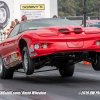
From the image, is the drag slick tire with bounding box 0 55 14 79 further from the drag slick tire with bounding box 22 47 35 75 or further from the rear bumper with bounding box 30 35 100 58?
the rear bumper with bounding box 30 35 100 58

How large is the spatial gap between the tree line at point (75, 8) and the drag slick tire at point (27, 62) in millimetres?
106383

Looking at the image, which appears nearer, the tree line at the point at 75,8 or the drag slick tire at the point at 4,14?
the drag slick tire at the point at 4,14

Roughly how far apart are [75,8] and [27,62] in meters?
111

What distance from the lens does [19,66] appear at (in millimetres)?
9461

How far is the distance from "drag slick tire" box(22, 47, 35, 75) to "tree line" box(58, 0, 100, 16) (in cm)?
10638

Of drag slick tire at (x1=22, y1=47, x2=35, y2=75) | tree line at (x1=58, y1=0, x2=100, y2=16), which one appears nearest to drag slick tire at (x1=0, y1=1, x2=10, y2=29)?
drag slick tire at (x1=22, y1=47, x2=35, y2=75)

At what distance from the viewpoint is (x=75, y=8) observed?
118500mm

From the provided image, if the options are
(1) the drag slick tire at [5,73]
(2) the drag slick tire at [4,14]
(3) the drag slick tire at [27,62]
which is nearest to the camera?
(3) the drag slick tire at [27,62]

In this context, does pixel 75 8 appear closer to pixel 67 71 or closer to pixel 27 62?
pixel 67 71

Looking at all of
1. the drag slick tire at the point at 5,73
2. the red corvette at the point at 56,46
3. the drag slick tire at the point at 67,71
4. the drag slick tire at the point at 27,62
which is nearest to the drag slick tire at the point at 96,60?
the red corvette at the point at 56,46

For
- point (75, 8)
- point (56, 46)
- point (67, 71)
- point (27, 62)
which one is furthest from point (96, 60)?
point (75, 8)

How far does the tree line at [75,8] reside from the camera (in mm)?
116438

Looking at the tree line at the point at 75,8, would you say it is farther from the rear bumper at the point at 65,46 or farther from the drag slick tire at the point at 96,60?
the rear bumper at the point at 65,46

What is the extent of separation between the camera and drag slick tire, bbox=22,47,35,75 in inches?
324
